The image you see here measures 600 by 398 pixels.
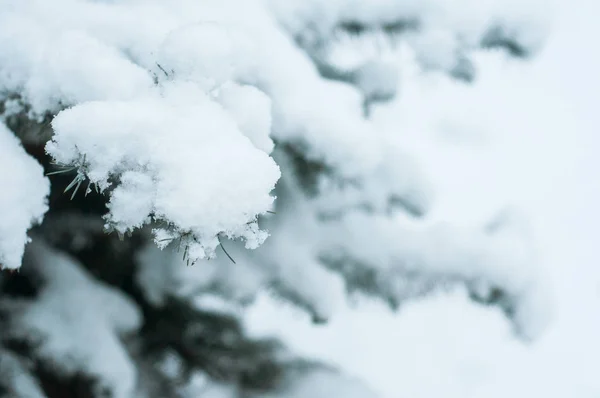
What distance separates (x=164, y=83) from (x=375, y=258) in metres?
1.12

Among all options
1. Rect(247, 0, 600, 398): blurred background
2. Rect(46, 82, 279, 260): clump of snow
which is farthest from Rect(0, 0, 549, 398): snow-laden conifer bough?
Rect(247, 0, 600, 398): blurred background

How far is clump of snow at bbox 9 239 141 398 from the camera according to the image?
157 centimetres

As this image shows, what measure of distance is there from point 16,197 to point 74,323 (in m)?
0.99

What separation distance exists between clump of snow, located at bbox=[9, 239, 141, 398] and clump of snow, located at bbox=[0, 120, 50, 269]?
0.84 metres

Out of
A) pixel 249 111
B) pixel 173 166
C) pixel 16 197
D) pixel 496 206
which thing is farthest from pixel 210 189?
pixel 496 206

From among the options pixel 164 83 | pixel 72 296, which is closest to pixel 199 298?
pixel 72 296

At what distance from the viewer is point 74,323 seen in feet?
5.48

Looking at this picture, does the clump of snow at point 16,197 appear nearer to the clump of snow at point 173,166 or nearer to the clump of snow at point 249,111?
the clump of snow at point 173,166

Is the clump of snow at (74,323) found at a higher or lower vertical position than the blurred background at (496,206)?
lower

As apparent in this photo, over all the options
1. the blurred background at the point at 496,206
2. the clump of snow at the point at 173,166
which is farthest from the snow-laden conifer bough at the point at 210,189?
the blurred background at the point at 496,206

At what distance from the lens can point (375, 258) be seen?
1667mm

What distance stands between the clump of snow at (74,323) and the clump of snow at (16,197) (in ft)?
2.75

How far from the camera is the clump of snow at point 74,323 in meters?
1.57

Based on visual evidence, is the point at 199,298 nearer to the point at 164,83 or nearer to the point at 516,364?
the point at 164,83
